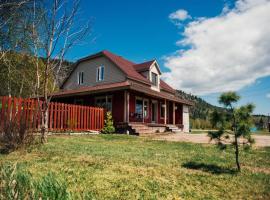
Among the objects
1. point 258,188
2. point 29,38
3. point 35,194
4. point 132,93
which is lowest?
point 258,188

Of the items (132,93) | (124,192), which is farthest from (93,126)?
(124,192)

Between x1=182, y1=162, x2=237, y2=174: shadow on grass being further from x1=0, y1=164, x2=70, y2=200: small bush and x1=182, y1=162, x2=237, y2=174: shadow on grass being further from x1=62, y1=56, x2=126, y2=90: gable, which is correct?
x1=62, y1=56, x2=126, y2=90: gable

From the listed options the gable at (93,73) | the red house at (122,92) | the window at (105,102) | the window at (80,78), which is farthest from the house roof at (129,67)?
the window at (105,102)

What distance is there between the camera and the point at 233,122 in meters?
6.21

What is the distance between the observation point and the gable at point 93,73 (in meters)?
22.9

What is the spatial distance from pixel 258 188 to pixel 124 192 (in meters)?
2.62

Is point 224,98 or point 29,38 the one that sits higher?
point 29,38

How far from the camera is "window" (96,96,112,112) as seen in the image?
21453 mm

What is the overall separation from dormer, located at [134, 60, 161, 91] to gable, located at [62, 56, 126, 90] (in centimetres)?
367

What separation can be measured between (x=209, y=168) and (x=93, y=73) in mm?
19841

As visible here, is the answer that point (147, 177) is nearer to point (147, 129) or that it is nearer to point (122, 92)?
point (147, 129)

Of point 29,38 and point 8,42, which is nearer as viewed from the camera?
point 29,38

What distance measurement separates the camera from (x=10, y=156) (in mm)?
6781

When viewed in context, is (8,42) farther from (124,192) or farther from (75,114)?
(124,192)
